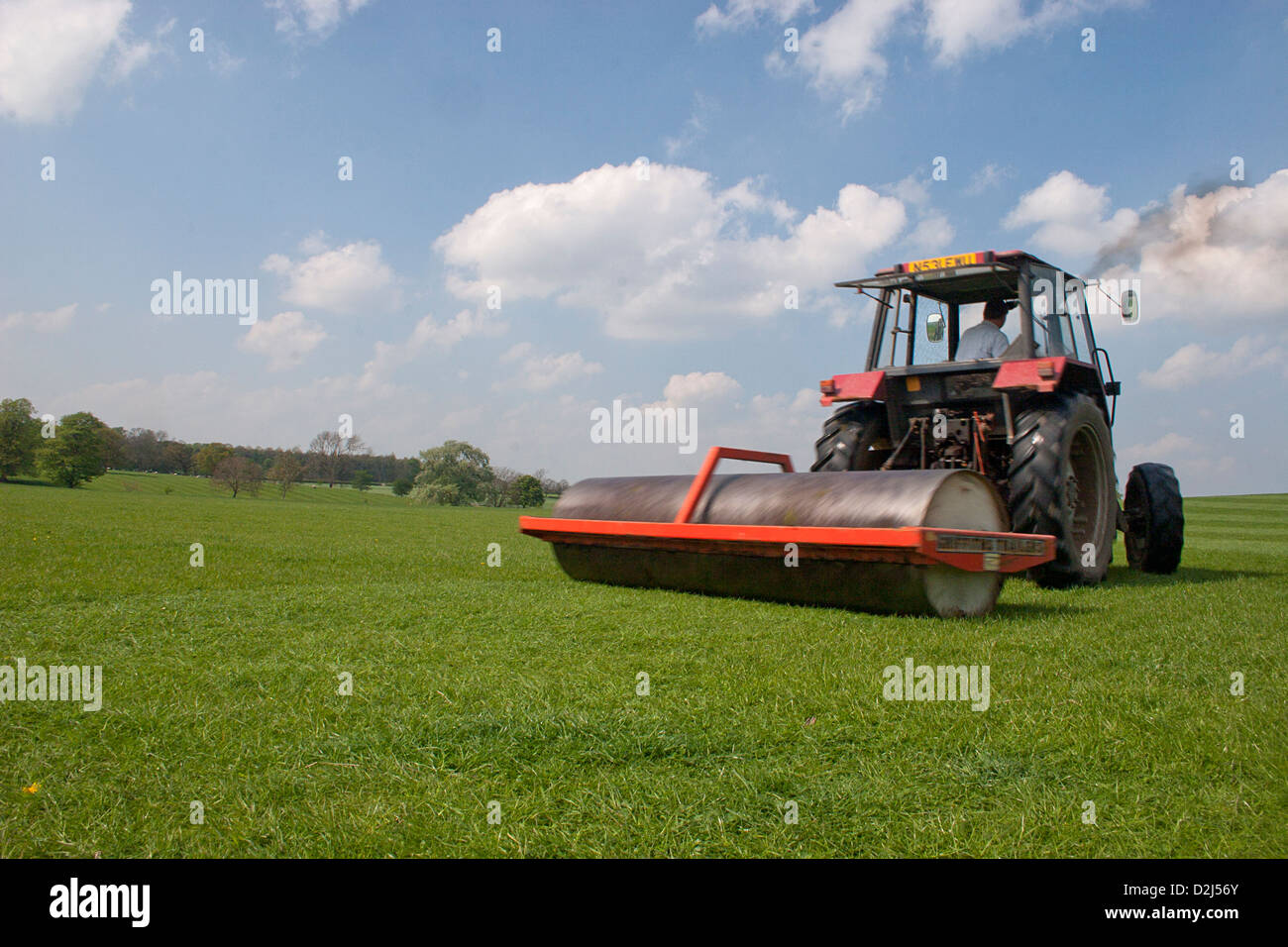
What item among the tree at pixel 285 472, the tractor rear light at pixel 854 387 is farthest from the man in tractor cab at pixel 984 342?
the tree at pixel 285 472

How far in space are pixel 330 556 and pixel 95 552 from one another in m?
2.02

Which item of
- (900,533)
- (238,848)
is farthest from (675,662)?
(238,848)

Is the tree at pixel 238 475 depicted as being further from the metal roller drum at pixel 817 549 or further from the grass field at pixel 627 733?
the metal roller drum at pixel 817 549

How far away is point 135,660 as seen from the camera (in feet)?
11.9

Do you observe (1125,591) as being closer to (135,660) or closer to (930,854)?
(930,854)

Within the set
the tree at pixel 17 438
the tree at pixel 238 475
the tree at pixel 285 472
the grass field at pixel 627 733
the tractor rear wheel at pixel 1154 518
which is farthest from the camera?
the tree at pixel 285 472

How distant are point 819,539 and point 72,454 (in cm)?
5654

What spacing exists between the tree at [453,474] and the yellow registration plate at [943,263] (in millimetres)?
43855

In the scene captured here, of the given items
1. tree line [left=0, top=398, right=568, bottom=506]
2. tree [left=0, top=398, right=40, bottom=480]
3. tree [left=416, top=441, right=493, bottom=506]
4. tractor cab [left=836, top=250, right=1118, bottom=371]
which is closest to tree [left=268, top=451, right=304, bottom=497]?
tree line [left=0, top=398, right=568, bottom=506]

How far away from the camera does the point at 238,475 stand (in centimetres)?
5328

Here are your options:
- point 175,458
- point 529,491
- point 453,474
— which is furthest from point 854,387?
point 175,458

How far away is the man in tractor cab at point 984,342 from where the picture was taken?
7.15 meters

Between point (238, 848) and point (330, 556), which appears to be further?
point (330, 556)

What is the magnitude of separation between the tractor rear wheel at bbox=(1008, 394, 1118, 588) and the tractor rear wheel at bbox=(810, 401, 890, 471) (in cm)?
118
